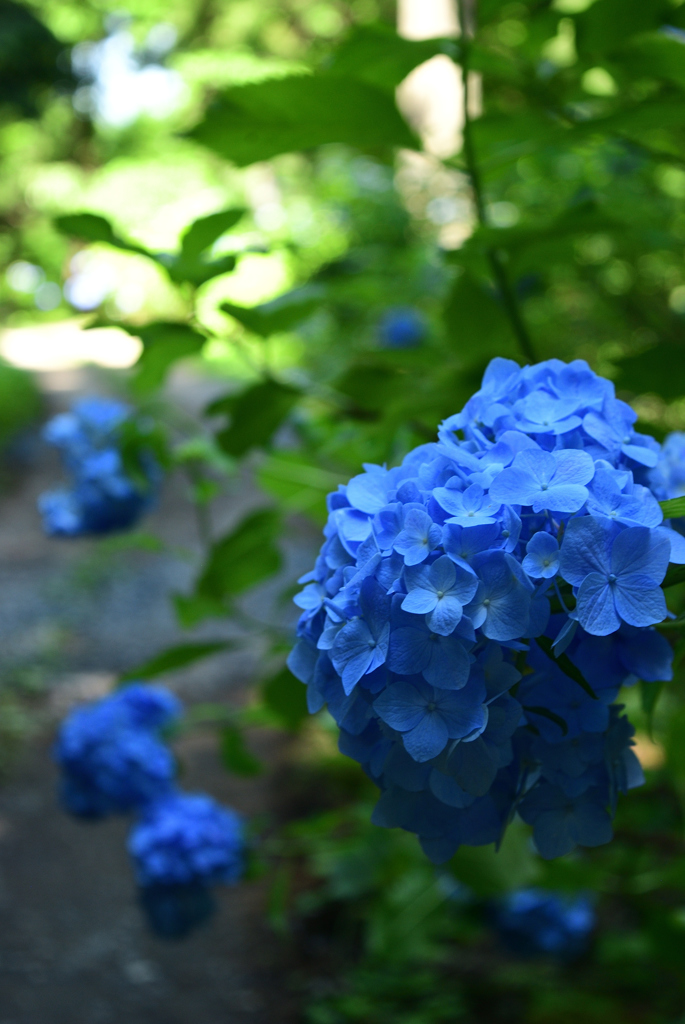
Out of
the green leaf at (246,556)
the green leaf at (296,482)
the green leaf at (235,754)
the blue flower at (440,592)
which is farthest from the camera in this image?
the green leaf at (235,754)

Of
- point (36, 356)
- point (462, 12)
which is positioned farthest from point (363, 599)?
point (36, 356)

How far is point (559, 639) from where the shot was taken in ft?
1.43

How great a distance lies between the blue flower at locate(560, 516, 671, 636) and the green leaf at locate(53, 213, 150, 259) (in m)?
0.67

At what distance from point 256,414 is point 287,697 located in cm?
33

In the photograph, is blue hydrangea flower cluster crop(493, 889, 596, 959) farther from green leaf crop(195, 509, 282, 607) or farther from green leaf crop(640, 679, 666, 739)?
green leaf crop(640, 679, 666, 739)

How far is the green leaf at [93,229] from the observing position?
0.92 m

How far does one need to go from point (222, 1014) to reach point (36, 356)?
14130mm

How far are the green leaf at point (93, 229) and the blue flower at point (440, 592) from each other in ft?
2.08

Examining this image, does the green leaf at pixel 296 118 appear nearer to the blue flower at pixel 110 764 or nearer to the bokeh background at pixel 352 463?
the bokeh background at pixel 352 463

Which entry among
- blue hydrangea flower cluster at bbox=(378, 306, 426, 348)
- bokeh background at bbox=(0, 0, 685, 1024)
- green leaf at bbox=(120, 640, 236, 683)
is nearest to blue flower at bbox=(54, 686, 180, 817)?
bokeh background at bbox=(0, 0, 685, 1024)

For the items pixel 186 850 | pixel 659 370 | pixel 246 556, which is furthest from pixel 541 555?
pixel 186 850

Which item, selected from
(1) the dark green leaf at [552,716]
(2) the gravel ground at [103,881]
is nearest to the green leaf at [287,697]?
(1) the dark green leaf at [552,716]

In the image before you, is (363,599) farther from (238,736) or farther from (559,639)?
(238,736)

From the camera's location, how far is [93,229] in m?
0.92
